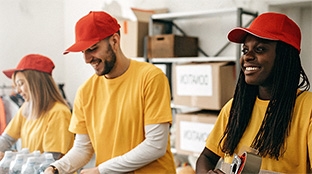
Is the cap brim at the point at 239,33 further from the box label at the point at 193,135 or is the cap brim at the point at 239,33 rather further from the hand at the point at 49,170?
the box label at the point at 193,135

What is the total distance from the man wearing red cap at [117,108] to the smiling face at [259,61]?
0.39 m

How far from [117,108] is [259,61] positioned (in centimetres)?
62

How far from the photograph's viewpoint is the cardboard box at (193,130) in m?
2.80

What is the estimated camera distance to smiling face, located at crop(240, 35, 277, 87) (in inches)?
52.2

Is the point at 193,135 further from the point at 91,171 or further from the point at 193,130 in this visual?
the point at 91,171

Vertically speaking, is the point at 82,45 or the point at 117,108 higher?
the point at 82,45

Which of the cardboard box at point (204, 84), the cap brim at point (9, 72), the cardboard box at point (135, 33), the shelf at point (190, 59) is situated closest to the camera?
the cap brim at point (9, 72)

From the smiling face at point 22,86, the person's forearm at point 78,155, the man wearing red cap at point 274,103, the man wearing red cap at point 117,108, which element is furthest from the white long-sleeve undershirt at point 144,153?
the smiling face at point 22,86

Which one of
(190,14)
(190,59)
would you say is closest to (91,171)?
(190,59)

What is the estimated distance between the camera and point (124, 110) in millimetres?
1665

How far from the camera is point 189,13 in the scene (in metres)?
3.02

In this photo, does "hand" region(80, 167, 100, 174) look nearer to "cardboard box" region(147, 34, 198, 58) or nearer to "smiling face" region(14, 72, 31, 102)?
"smiling face" region(14, 72, 31, 102)

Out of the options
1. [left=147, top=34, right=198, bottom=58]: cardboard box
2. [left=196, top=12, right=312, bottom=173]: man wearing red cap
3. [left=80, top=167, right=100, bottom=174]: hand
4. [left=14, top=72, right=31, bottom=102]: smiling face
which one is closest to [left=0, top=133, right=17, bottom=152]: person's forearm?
[left=14, top=72, right=31, bottom=102]: smiling face

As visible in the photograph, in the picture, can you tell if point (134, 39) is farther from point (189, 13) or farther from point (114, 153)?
point (114, 153)
